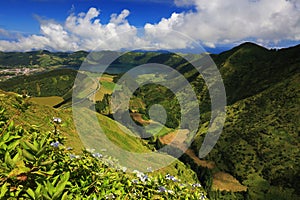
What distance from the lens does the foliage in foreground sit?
136 inches

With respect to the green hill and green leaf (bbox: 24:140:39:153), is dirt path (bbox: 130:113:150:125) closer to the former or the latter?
the green hill

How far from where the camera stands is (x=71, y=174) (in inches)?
206

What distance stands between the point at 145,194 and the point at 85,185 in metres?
1.24

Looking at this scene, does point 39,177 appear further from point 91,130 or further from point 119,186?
point 91,130

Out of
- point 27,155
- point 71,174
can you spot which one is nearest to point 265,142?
point 71,174

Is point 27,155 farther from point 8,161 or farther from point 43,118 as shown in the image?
point 43,118

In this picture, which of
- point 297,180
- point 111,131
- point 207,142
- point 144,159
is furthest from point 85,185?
point 207,142

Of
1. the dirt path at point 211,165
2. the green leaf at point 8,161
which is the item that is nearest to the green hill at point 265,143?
the dirt path at point 211,165

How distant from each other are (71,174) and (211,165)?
153 meters

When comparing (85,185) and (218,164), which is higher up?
(85,185)

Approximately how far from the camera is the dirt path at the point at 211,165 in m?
128

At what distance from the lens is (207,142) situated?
7151 inches

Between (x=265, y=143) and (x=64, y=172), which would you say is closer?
(x=64, y=172)

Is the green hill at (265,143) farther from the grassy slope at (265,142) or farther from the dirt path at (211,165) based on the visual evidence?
the dirt path at (211,165)
